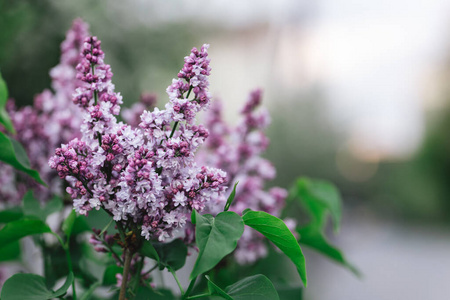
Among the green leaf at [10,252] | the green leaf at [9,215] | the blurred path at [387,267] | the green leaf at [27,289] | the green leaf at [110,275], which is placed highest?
the green leaf at [9,215]

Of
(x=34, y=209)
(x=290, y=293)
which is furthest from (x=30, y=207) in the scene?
(x=290, y=293)

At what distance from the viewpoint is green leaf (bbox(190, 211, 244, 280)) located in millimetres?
336

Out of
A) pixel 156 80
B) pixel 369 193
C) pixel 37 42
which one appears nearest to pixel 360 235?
pixel 369 193

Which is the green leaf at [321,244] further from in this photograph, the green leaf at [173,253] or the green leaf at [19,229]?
the green leaf at [19,229]

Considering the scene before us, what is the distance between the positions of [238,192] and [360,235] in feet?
29.1

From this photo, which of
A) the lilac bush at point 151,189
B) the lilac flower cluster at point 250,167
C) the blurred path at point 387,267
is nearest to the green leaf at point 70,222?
the lilac bush at point 151,189

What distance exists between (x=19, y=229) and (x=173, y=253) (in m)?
0.15

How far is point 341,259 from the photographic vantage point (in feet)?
1.88

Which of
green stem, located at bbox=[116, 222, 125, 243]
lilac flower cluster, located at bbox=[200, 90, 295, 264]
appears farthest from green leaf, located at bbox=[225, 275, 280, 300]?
lilac flower cluster, located at bbox=[200, 90, 295, 264]

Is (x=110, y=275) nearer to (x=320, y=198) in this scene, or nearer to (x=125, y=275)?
(x=125, y=275)

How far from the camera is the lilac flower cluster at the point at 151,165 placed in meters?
0.38

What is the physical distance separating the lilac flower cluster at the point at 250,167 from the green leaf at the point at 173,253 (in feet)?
0.66

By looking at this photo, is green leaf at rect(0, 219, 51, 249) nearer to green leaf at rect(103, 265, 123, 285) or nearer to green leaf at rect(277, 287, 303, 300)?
green leaf at rect(103, 265, 123, 285)

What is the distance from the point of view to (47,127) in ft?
2.19
